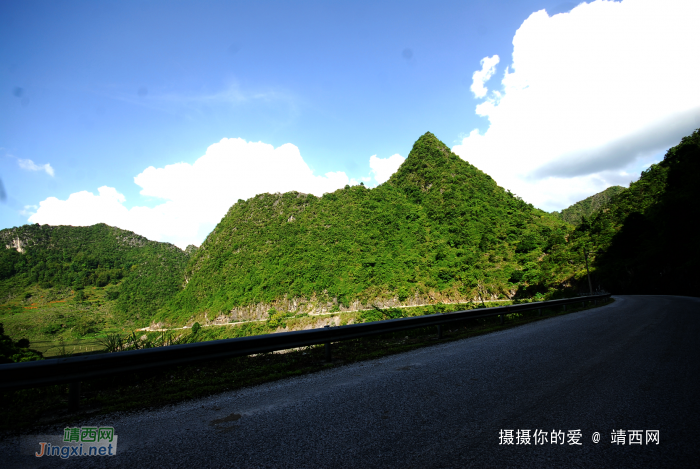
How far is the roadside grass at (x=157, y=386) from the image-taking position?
12.6 feet

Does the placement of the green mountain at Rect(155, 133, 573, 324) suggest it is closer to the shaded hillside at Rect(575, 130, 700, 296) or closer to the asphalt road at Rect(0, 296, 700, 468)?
the shaded hillside at Rect(575, 130, 700, 296)

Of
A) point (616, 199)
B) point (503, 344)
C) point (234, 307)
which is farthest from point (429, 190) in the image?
point (503, 344)

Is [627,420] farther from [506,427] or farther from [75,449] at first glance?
[75,449]

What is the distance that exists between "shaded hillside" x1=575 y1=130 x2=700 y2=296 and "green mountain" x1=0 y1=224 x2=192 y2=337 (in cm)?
14217

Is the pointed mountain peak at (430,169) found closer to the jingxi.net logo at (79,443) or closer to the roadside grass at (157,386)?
the roadside grass at (157,386)

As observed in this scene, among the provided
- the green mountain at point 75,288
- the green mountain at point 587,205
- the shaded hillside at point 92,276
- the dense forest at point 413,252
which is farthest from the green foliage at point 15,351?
the green mountain at point 587,205

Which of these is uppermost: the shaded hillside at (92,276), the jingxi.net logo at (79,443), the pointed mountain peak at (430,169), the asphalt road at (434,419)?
the pointed mountain peak at (430,169)

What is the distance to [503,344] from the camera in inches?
287

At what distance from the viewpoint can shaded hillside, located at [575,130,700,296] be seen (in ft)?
128

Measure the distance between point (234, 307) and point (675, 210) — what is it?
8798 centimetres

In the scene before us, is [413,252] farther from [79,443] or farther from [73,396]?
[79,443]

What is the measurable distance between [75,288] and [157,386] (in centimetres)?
21601

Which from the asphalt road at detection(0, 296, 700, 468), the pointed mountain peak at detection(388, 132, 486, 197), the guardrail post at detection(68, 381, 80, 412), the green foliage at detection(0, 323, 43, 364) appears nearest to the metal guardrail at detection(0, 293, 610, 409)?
the guardrail post at detection(68, 381, 80, 412)

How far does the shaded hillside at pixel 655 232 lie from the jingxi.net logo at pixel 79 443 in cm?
4841
